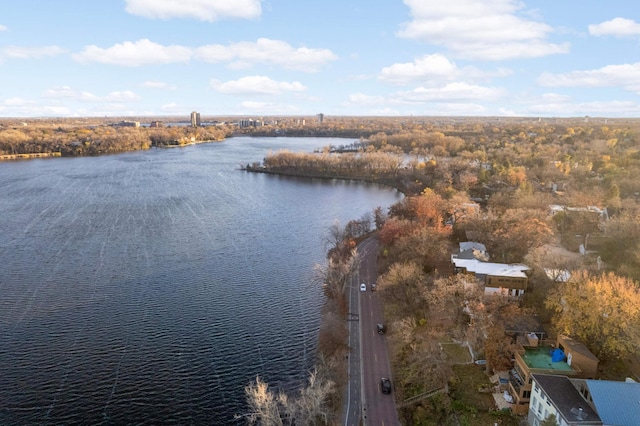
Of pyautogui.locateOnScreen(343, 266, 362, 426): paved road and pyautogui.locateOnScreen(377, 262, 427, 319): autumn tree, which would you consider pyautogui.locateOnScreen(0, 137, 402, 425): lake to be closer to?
pyautogui.locateOnScreen(343, 266, 362, 426): paved road

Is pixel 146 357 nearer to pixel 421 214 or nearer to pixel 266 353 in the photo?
pixel 266 353

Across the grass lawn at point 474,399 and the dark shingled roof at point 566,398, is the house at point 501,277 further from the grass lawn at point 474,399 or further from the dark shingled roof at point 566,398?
the dark shingled roof at point 566,398

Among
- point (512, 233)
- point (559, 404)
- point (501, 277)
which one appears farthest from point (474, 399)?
point (512, 233)

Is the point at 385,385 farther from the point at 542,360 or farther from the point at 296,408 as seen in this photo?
the point at 542,360

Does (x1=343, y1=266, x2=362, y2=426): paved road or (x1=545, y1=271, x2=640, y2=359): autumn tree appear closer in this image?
(x1=545, y1=271, x2=640, y2=359): autumn tree

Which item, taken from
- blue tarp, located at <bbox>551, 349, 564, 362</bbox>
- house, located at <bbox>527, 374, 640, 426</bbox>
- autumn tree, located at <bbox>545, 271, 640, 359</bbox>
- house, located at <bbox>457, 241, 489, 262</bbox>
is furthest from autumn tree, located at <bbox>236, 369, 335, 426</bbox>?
house, located at <bbox>457, 241, 489, 262</bbox>

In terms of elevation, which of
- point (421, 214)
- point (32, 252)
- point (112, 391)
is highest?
point (421, 214)

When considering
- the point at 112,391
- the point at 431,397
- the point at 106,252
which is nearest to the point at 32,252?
the point at 106,252
